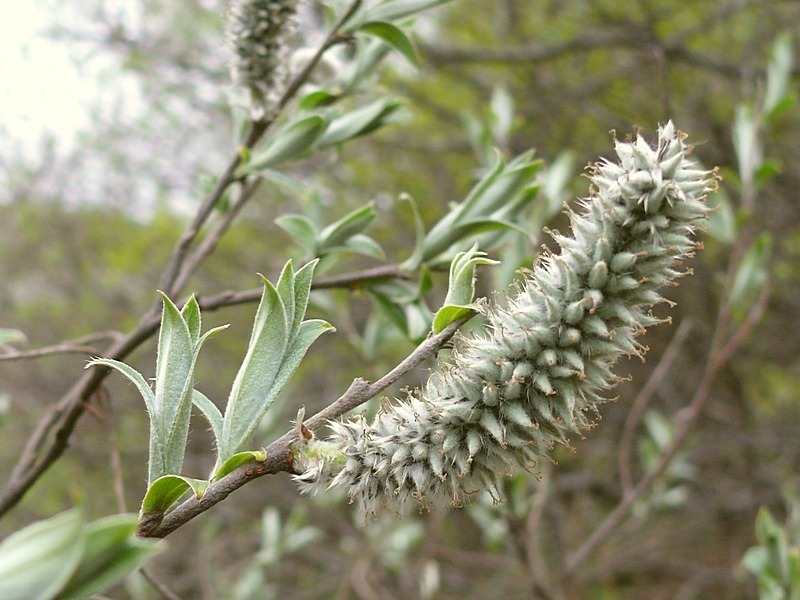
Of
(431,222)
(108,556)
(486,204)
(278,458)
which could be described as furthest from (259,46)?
(431,222)

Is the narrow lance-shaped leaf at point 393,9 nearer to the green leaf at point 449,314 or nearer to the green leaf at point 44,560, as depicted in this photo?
the green leaf at point 449,314

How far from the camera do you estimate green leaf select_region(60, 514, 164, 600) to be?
84 centimetres

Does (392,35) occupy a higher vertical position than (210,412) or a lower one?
higher

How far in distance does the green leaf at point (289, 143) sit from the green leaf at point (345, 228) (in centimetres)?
23

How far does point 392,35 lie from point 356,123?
300 mm

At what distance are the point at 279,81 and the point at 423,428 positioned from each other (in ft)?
4.25

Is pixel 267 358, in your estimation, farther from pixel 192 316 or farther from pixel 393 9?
pixel 393 9

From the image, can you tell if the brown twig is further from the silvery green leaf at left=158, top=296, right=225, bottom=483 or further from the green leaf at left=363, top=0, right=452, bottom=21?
the silvery green leaf at left=158, top=296, right=225, bottom=483

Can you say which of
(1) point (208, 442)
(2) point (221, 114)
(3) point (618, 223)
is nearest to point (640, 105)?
(2) point (221, 114)

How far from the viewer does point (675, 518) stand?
654 centimetres

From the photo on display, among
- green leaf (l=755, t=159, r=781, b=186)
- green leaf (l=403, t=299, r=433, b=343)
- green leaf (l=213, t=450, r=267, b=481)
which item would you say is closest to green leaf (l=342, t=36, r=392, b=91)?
green leaf (l=403, t=299, r=433, b=343)

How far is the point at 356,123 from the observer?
86.4 inches

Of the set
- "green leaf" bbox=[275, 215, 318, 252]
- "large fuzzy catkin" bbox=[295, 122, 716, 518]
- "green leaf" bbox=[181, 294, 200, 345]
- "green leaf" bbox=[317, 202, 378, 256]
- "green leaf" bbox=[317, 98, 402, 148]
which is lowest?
"large fuzzy catkin" bbox=[295, 122, 716, 518]

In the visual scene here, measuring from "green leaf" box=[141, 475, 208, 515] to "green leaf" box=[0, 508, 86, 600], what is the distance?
30 cm
